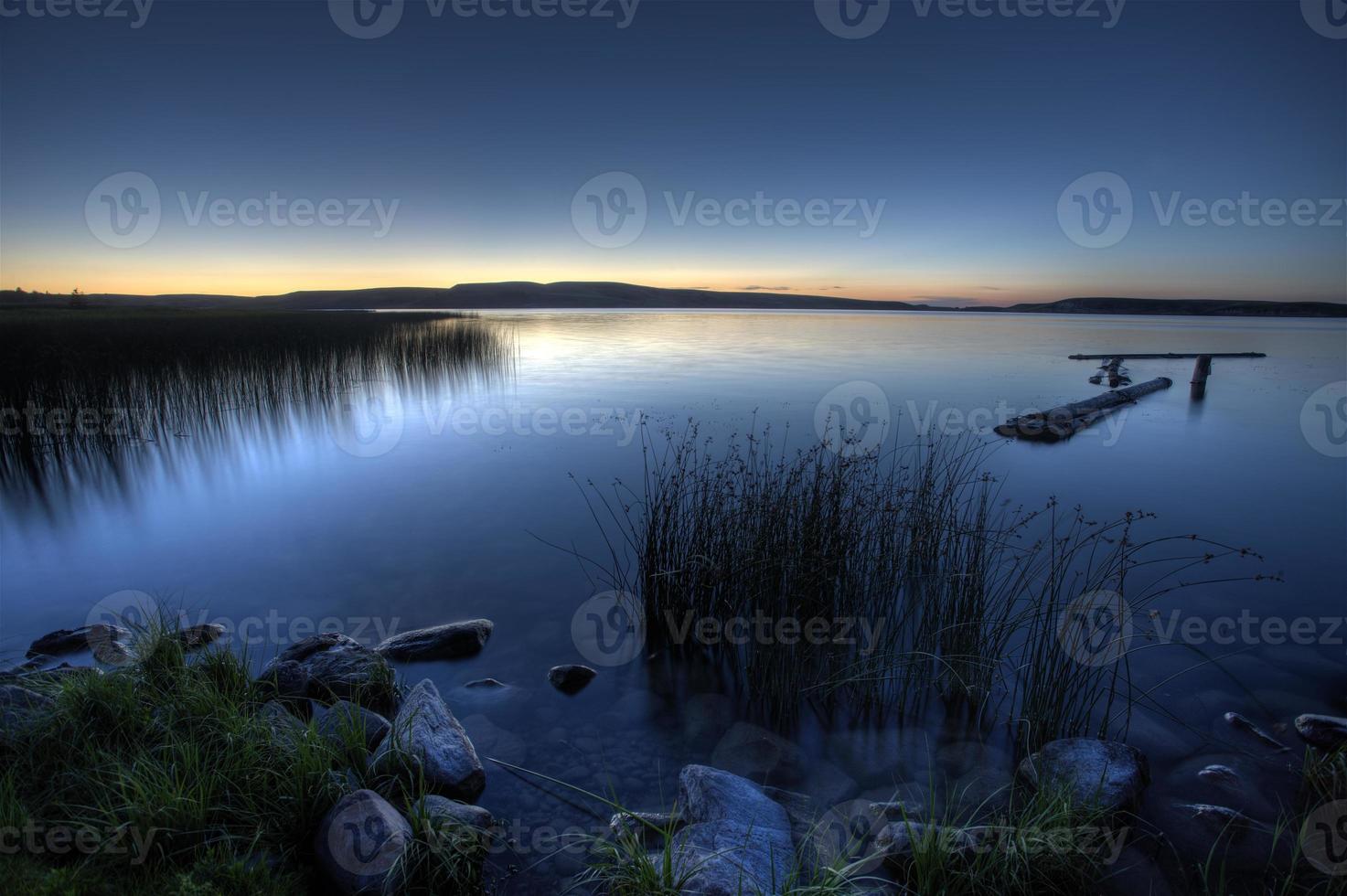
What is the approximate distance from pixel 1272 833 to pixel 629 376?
15842 mm

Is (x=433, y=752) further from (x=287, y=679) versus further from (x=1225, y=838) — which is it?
(x=1225, y=838)

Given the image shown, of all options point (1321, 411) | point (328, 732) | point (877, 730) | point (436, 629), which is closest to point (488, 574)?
point (436, 629)

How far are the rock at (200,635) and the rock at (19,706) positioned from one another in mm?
966

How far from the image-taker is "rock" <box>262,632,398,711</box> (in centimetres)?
351

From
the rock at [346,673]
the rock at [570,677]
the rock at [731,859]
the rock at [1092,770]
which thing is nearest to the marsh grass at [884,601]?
the rock at [1092,770]

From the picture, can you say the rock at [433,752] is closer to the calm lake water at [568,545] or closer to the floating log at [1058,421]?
the calm lake water at [568,545]

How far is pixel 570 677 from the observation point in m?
3.88

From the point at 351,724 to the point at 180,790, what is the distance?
686 millimetres

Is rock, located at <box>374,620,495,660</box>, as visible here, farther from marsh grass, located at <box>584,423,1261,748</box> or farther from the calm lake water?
marsh grass, located at <box>584,423,1261,748</box>

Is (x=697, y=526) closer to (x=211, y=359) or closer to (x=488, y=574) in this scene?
(x=488, y=574)

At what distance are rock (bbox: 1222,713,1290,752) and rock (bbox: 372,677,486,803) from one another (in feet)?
14.1

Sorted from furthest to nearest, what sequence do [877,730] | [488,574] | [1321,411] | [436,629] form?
[1321,411] < [488,574] < [436,629] < [877,730]

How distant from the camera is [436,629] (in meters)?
4.29

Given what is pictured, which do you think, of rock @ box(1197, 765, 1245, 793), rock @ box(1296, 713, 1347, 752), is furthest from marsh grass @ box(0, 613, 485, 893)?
rock @ box(1296, 713, 1347, 752)
